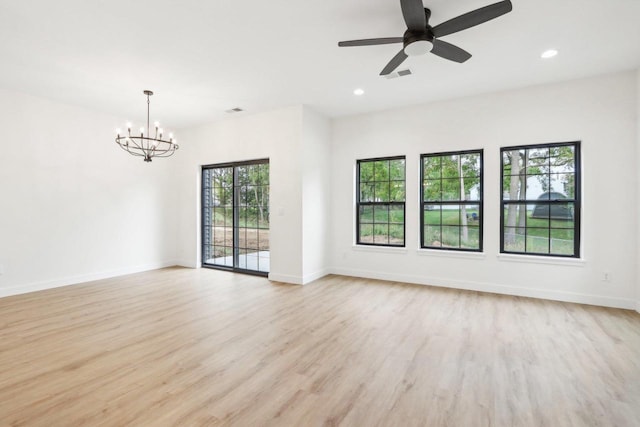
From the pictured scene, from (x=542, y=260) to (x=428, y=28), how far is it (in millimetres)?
3599

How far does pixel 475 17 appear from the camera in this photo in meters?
2.34

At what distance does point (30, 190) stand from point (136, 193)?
1.63 m

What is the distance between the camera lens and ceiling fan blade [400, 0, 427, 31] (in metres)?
2.24

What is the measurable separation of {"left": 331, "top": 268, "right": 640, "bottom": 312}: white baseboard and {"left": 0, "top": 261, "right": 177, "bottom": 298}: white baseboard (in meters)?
3.94

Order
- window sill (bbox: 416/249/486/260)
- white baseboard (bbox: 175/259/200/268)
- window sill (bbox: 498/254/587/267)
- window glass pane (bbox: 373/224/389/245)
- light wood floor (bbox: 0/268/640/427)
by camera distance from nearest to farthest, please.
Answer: light wood floor (bbox: 0/268/640/427), window sill (bbox: 498/254/587/267), window sill (bbox: 416/249/486/260), window glass pane (bbox: 373/224/389/245), white baseboard (bbox: 175/259/200/268)

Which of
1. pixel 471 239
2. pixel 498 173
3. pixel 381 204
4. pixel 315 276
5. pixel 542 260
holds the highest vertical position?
pixel 498 173

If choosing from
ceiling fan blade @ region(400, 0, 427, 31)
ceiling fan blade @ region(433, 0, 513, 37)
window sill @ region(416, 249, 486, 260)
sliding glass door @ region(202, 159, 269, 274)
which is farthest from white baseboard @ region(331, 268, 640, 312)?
ceiling fan blade @ region(400, 0, 427, 31)

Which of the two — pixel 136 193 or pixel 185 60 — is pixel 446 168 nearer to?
pixel 185 60

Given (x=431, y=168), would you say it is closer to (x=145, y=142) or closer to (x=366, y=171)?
(x=366, y=171)

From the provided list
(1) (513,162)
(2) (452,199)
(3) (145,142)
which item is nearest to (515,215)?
(1) (513,162)

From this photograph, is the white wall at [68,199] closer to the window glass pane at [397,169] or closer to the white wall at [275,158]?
the white wall at [275,158]

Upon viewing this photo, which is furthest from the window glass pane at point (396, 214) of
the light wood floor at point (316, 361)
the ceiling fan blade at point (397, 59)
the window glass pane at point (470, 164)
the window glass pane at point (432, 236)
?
the ceiling fan blade at point (397, 59)

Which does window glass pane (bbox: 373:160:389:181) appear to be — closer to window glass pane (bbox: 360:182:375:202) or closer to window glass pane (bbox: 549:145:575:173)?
window glass pane (bbox: 360:182:375:202)

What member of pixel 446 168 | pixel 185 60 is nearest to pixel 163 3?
pixel 185 60
